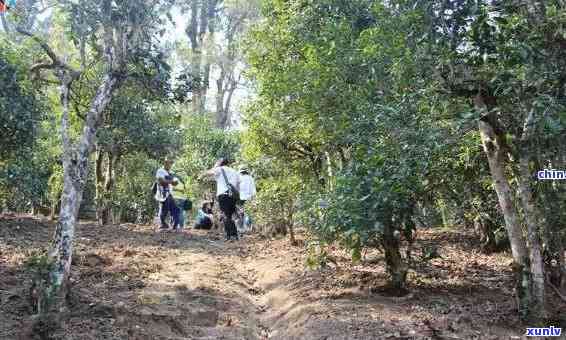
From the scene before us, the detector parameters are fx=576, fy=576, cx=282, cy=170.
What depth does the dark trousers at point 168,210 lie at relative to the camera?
42.9ft

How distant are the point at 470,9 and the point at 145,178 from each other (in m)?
17.0

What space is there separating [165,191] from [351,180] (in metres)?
7.01

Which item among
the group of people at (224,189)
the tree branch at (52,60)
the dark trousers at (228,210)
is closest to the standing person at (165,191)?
the group of people at (224,189)

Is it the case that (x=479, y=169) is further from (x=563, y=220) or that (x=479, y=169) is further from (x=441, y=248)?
(x=441, y=248)

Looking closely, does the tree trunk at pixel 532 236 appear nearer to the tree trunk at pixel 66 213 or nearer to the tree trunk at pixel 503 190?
the tree trunk at pixel 503 190

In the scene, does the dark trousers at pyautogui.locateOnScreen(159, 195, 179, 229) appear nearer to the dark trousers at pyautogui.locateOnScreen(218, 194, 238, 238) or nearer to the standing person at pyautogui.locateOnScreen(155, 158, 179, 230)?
the standing person at pyautogui.locateOnScreen(155, 158, 179, 230)

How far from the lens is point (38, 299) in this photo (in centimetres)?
533

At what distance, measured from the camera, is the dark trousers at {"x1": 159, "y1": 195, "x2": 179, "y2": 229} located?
13068 millimetres

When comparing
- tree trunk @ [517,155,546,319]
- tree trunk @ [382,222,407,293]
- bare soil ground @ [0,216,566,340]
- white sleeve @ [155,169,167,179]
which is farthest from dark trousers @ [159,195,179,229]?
tree trunk @ [517,155,546,319]

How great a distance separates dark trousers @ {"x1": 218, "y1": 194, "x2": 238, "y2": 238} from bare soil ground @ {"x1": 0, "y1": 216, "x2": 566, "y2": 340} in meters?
1.40

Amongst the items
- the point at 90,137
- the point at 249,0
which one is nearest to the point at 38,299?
the point at 90,137

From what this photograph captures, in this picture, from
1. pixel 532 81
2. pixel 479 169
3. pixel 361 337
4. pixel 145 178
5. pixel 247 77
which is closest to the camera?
pixel 532 81

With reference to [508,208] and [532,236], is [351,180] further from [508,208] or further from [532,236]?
[532,236]

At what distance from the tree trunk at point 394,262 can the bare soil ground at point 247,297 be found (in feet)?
0.67
